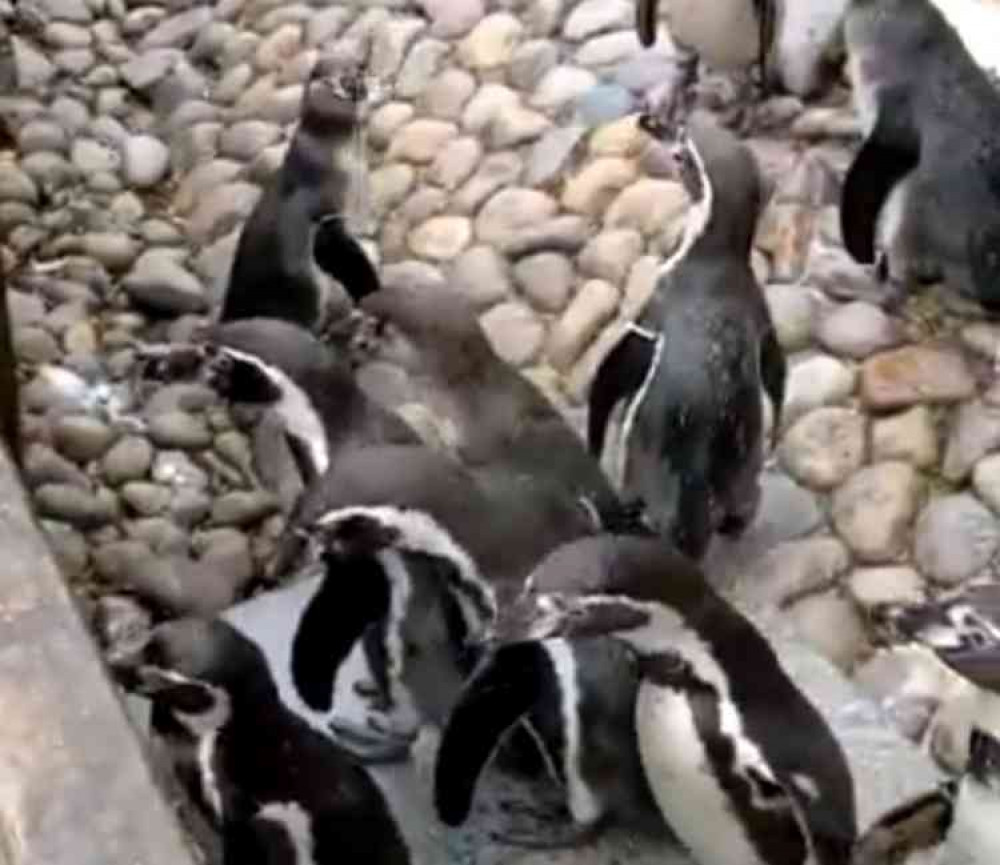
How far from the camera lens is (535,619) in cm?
244

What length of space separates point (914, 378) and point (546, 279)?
58cm

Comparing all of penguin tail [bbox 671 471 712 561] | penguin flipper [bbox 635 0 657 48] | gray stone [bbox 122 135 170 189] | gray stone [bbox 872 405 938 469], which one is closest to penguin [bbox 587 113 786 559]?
penguin tail [bbox 671 471 712 561]

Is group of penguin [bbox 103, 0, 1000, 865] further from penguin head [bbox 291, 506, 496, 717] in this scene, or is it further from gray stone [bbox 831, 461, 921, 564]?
gray stone [bbox 831, 461, 921, 564]

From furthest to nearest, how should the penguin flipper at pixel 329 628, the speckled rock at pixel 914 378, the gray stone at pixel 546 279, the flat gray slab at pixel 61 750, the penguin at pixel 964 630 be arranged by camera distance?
the gray stone at pixel 546 279 < the speckled rock at pixel 914 378 < the penguin flipper at pixel 329 628 < the penguin at pixel 964 630 < the flat gray slab at pixel 61 750

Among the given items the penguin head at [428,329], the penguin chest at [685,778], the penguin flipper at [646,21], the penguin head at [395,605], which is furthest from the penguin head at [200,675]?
the penguin flipper at [646,21]

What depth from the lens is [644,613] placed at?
247cm

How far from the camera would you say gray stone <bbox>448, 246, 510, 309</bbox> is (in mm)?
3867

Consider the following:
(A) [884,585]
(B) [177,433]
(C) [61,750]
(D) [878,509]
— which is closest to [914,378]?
(D) [878,509]

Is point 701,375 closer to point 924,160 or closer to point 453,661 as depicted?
point 453,661

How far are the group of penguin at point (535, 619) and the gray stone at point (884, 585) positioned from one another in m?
0.17

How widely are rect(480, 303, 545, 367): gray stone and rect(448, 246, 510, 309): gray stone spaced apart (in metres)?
0.03

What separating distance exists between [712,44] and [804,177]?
0.31 meters

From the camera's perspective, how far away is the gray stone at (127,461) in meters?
3.68

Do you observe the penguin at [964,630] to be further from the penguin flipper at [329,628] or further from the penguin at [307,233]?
the penguin at [307,233]
